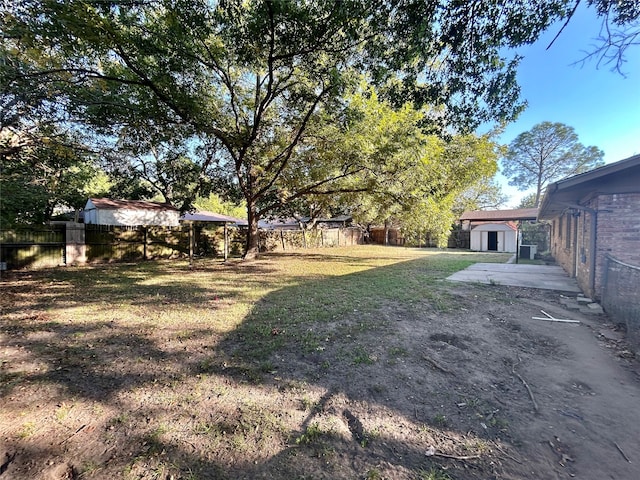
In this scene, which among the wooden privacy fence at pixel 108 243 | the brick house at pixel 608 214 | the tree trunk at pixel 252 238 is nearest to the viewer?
the brick house at pixel 608 214

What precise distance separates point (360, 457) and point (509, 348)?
2.96m

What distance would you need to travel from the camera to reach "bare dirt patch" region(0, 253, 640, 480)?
193 centimetres

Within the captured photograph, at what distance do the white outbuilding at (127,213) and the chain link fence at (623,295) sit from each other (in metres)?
15.7

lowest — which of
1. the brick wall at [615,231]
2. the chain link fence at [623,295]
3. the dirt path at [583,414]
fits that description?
the dirt path at [583,414]

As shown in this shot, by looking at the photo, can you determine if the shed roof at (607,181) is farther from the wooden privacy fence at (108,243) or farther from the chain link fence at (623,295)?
the wooden privacy fence at (108,243)

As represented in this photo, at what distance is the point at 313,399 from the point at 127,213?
15.6 m

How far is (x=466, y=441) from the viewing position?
2.18m

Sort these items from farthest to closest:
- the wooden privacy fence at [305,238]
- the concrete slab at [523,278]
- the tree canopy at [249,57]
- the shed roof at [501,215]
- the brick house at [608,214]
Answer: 1. the shed roof at [501,215]
2. the wooden privacy fence at [305,238]
3. the concrete slab at [523,278]
4. the brick house at [608,214]
5. the tree canopy at [249,57]

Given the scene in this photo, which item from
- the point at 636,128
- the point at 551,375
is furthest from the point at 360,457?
the point at 636,128

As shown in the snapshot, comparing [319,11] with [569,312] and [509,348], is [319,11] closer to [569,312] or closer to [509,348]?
[509,348]

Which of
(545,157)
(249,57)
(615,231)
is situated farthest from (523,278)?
(545,157)

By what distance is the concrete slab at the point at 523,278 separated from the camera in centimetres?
778

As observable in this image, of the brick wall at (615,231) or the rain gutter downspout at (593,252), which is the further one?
the rain gutter downspout at (593,252)

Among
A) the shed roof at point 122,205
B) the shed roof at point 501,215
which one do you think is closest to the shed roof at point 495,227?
the shed roof at point 501,215
